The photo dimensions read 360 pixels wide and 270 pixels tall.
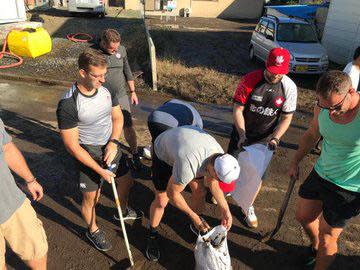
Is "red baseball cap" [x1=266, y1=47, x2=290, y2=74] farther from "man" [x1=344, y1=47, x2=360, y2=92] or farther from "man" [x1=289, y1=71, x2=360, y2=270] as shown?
"man" [x1=344, y1=47, x2=360, y2=92]

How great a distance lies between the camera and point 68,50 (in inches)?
480

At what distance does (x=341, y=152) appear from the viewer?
2.95 m

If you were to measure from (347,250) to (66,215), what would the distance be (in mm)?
3620

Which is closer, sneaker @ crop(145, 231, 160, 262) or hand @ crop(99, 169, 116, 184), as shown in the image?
hand @ crop(99, 169, 116, 184)

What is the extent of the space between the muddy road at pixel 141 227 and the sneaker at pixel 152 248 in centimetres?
7

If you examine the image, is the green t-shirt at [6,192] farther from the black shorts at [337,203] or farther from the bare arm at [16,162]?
the black shorts at [337,203]

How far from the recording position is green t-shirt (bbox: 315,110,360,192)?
9.24 ft

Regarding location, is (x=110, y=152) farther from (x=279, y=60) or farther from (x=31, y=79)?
(x=31, y=79)

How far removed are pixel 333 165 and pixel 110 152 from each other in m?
2.23

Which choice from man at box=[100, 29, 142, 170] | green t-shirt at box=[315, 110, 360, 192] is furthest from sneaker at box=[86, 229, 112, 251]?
green t-shirt at box=[315, 110, 360, 192]

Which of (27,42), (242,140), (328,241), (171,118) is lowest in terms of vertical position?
(27,42)

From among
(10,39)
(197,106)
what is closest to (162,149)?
(197,106)

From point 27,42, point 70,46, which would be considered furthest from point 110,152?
point 70,46

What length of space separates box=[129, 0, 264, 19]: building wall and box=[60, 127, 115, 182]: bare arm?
22835mm
